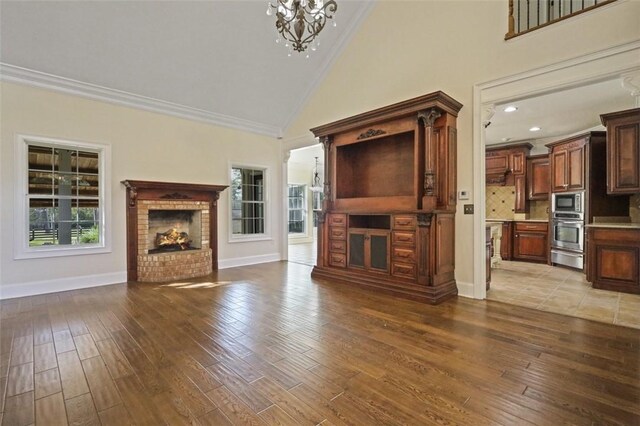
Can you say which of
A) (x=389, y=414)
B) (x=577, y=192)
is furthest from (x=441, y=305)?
(x=577, y=192)

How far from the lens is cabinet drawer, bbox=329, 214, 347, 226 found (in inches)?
189

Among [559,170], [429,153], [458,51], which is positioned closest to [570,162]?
[559,170]

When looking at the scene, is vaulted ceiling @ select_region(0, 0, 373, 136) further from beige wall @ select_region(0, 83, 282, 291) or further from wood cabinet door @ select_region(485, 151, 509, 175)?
wood cabinet door @ select_region(485, 151, 509, 175)

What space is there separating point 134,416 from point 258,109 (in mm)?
5577

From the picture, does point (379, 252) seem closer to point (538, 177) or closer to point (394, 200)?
point (394, 200)

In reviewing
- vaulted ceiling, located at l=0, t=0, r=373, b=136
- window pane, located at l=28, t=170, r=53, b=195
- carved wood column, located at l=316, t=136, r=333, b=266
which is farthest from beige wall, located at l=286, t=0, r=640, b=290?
window pane, located at l=28, t=170, r=53, b=195

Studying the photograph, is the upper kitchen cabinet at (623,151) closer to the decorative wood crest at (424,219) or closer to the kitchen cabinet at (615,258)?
the kitchen cabinet at (615,258)

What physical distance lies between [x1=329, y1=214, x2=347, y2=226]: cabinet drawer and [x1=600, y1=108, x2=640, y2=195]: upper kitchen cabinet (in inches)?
151

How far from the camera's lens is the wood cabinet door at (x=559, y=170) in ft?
19.5

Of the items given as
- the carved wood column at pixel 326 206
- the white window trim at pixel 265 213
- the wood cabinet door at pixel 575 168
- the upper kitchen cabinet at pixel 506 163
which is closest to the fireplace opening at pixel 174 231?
the white window trim at pixel 265 213

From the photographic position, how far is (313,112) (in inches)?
245

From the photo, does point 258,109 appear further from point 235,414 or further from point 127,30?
point 235,414

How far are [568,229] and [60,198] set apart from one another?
28.6 feet

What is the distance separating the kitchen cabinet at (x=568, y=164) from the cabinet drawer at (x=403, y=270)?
410 centimetres
